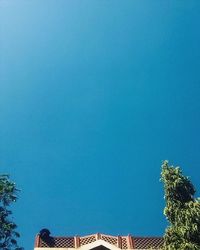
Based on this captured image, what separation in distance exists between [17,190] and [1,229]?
336cm

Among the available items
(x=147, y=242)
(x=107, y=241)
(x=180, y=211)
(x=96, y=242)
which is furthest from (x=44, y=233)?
(x=180, y=211)

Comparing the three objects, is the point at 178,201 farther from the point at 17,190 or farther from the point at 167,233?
the point at 17,190

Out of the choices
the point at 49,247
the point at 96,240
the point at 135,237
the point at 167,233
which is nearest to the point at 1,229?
the point at 49,247

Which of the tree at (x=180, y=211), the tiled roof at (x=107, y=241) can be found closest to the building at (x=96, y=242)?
the tiled roof at (x=107, y=241)

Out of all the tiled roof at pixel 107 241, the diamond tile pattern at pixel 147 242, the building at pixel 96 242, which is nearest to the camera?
the building at pixel 96 242

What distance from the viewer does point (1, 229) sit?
2952 centimetres

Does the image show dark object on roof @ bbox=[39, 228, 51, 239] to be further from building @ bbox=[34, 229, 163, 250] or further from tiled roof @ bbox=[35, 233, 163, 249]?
tiled roof @ bbox=[35, 233, 163, 249]

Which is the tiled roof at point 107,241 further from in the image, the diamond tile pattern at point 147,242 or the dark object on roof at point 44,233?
the dark object on roof at point 44,233

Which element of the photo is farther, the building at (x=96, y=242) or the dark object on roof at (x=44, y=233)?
the dark object on roof at (x=44, y=233)

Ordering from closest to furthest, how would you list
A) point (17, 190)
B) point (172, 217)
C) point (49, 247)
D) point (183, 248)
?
point (183, 248)
point (172, 217)
point (49, 247)
point (17, 190)

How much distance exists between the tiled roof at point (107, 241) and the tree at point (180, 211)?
773cm

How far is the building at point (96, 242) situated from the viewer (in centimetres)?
2967

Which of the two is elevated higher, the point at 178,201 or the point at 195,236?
the point at 178,201

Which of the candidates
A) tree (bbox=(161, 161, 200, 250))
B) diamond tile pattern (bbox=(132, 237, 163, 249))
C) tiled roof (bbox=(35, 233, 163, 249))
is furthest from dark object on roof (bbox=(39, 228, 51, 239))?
tree (bbox=(161, 161, 200, 250))
